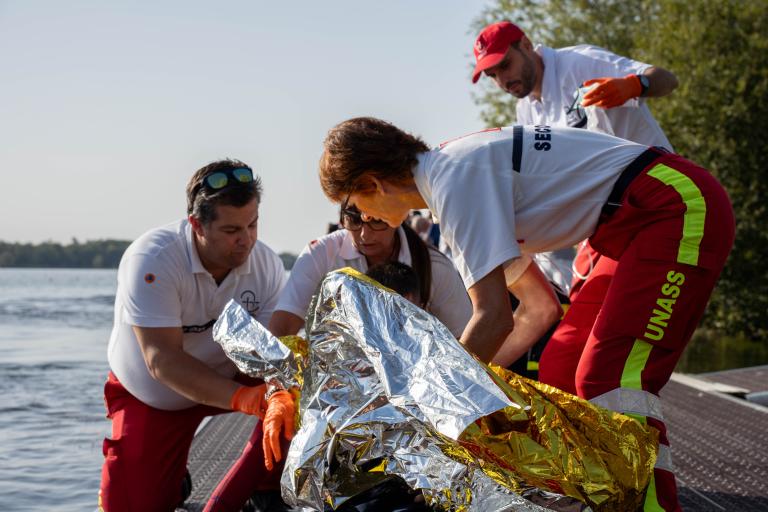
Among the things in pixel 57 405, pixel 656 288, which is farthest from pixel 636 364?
pixel 57 405

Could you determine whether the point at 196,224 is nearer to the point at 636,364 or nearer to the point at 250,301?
the point at 250,301

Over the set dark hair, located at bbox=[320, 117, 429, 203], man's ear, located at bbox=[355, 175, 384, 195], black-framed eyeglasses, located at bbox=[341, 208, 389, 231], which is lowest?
black-framed eyeglasses, located at bbox=[341, 208, 389, 231]

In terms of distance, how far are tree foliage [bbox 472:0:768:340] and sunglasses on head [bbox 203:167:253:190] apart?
11204 mm

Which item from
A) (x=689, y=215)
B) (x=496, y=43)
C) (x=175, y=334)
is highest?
(x=496, y=43)

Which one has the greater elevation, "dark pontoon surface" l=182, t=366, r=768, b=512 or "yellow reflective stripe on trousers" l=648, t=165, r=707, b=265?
"yellow reflective stripe on trousers" l=648, t=165, r=707, b=265

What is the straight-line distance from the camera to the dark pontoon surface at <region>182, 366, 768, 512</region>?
355cm

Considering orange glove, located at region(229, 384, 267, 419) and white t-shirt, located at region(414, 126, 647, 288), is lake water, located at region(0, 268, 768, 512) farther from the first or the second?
white t-shirt, located at region(414, 126, 647, 288)

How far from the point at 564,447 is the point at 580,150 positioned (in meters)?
0.87

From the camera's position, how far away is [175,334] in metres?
3.49

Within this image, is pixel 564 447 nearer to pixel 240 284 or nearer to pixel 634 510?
pixel 634 510

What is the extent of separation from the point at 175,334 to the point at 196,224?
43cm

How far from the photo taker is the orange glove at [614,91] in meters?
3.60

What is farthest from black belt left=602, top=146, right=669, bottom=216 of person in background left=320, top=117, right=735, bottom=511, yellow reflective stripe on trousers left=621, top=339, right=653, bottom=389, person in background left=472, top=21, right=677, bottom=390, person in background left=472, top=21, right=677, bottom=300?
person in background left=472, top=21, right=677, bottom=300

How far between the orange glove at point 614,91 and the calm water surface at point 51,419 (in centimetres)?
284
